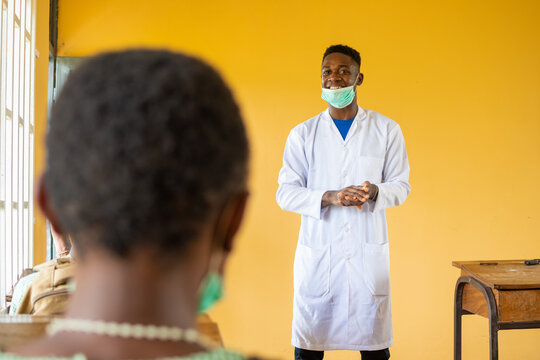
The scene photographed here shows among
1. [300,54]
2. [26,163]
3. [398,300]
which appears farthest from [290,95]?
[26,163]

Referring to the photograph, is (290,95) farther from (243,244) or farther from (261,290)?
(261,290)

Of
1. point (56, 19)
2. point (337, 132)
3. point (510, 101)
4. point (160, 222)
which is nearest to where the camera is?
point (160, 222)

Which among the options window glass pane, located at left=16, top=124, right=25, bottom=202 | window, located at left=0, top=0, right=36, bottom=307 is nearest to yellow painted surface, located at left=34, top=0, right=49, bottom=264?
window, located at left=0, top=0, right=36, bottom=307

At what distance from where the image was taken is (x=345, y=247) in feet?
8.29

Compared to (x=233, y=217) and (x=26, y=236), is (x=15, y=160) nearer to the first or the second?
(x=26, y=236)

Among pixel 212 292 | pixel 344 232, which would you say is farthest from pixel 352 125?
pixel 212 292

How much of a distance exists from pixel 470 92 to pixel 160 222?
405 cm

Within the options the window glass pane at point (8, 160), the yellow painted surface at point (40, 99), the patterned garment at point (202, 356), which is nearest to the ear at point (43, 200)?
the patterned garment at point (202, 356)

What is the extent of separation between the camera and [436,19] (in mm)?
4195

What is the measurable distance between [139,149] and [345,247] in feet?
6.91

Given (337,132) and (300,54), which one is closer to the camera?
(337,132)

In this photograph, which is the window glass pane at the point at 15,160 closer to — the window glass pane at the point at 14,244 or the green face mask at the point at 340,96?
the window glass pane at the point at 14,244

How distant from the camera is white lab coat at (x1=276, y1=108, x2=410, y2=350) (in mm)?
2504

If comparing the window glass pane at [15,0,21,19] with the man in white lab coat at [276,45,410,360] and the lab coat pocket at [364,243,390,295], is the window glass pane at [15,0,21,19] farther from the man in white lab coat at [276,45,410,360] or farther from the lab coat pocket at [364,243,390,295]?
the lab coat pocket at [364,243,390,295]
